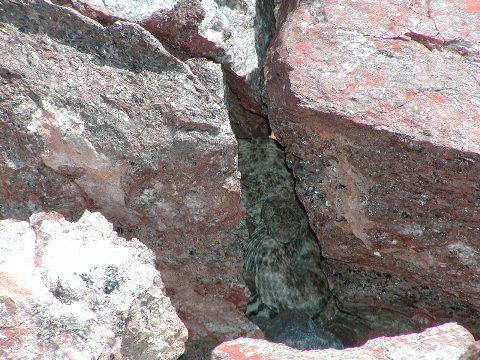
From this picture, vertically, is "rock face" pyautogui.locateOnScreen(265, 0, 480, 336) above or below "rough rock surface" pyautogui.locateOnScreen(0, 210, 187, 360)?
above

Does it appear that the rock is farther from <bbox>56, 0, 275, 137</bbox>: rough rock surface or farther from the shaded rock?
<bbox>56, 0, 275, 137</bbox>: rough rock surface

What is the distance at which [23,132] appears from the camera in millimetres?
1944

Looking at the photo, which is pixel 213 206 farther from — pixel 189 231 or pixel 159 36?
pixel 159 36

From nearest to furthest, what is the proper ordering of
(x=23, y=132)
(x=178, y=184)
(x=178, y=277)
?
(x=23, y=132), (x=178, y=184), (x=178, y=277)

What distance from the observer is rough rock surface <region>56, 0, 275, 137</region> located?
82.7 inches

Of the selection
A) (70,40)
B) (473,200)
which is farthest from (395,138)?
(70,40)

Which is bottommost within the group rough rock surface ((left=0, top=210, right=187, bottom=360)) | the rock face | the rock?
rough rock surface ((left=0, top=210, right=187, bottom=360))

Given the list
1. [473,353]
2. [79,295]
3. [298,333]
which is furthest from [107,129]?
[473,353]

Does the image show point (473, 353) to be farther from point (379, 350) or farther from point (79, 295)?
point (79, 295)

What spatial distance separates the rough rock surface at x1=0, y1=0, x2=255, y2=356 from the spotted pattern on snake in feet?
1.70

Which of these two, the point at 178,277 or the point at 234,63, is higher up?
the point at 234,63

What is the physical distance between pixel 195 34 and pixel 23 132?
719mm

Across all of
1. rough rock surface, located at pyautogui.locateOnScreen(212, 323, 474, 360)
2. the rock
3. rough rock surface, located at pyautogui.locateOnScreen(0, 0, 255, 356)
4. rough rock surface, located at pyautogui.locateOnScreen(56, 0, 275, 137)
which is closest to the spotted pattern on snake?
rough rock surface, located at pyautogui.locateOnScreen(56, 0, 275, 137)

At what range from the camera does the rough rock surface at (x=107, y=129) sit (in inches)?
77.4
